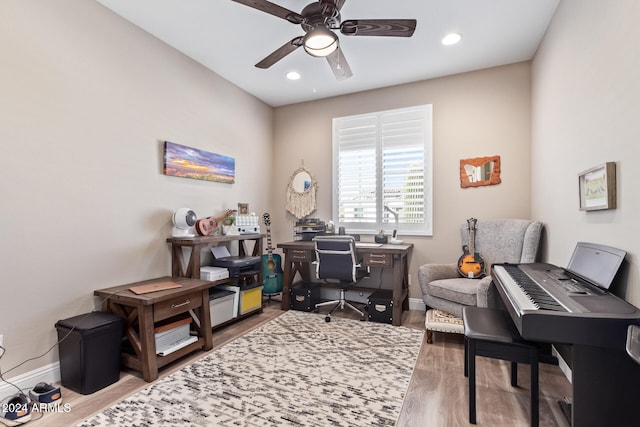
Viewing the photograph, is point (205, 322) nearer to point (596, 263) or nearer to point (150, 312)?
point (150, 312)

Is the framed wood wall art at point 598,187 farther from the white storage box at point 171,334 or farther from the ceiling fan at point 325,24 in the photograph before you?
the white storage box at point 171,334

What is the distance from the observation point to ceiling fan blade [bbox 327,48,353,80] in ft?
8.21

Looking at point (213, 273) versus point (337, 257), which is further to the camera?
point (337, 257)

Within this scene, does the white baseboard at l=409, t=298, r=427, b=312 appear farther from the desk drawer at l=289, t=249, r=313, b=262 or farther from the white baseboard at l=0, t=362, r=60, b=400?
the white baseboard at l=0, t=362, r=60, b=400

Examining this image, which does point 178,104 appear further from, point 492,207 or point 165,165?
point 492,207

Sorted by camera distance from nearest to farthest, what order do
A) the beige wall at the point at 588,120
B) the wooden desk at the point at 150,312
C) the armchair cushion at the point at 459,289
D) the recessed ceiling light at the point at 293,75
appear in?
the beige wall at the point at 588,120 < the wooden desk at the point at 150,312 < the armchair cushion at the point at 459,289 < the recessed ceiling light at the point at 293,75

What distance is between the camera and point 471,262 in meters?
3.02

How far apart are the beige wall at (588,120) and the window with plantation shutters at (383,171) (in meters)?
1.14

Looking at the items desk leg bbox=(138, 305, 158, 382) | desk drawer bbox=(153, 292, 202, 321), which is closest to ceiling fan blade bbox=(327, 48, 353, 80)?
desk drawer bbox=(153, 292, 202, 321)

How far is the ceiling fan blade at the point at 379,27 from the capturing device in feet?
6.55

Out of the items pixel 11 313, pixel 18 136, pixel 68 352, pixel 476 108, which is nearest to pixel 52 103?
pixel 18 136

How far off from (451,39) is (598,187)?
1.87m

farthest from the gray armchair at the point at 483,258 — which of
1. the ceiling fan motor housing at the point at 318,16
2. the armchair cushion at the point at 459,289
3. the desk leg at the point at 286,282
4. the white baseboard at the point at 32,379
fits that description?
the white baseboard at the point at 32,379

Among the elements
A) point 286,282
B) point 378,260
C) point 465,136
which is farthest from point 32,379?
point 465,136
